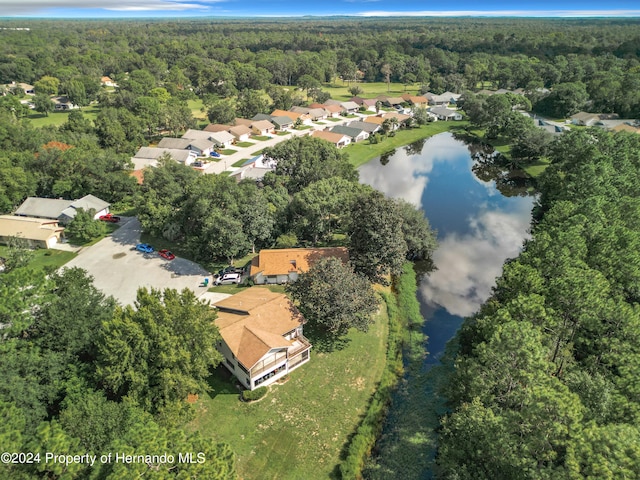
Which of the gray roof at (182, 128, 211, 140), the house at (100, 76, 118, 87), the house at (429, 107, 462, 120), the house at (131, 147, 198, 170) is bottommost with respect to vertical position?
the house at (429, 107, 462, 120)

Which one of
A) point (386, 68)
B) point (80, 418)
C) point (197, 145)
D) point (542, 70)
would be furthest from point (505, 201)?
point (386, 68)

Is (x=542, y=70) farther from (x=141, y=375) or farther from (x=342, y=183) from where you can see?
(x=141, y=375)

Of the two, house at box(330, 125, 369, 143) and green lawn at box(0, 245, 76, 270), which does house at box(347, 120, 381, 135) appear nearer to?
house at box(330, 125, 369, 143)

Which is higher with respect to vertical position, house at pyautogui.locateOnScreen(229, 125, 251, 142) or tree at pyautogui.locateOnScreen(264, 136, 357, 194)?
tree at pyautogui.locateOnScreen(264, 136, 357, 194)

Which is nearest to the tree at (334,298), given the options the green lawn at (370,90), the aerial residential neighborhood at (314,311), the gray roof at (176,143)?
the aerial residential neighborhood at (314,311)

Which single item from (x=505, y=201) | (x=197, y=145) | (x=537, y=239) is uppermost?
(x=537, y=239)

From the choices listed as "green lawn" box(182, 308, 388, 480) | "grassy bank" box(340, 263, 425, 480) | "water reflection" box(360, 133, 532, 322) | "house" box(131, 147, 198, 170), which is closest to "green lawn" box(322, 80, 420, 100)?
"water reflection" box(360, 133, 532, 322)

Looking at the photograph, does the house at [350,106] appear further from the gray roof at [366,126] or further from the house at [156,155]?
the house at [156,155]
